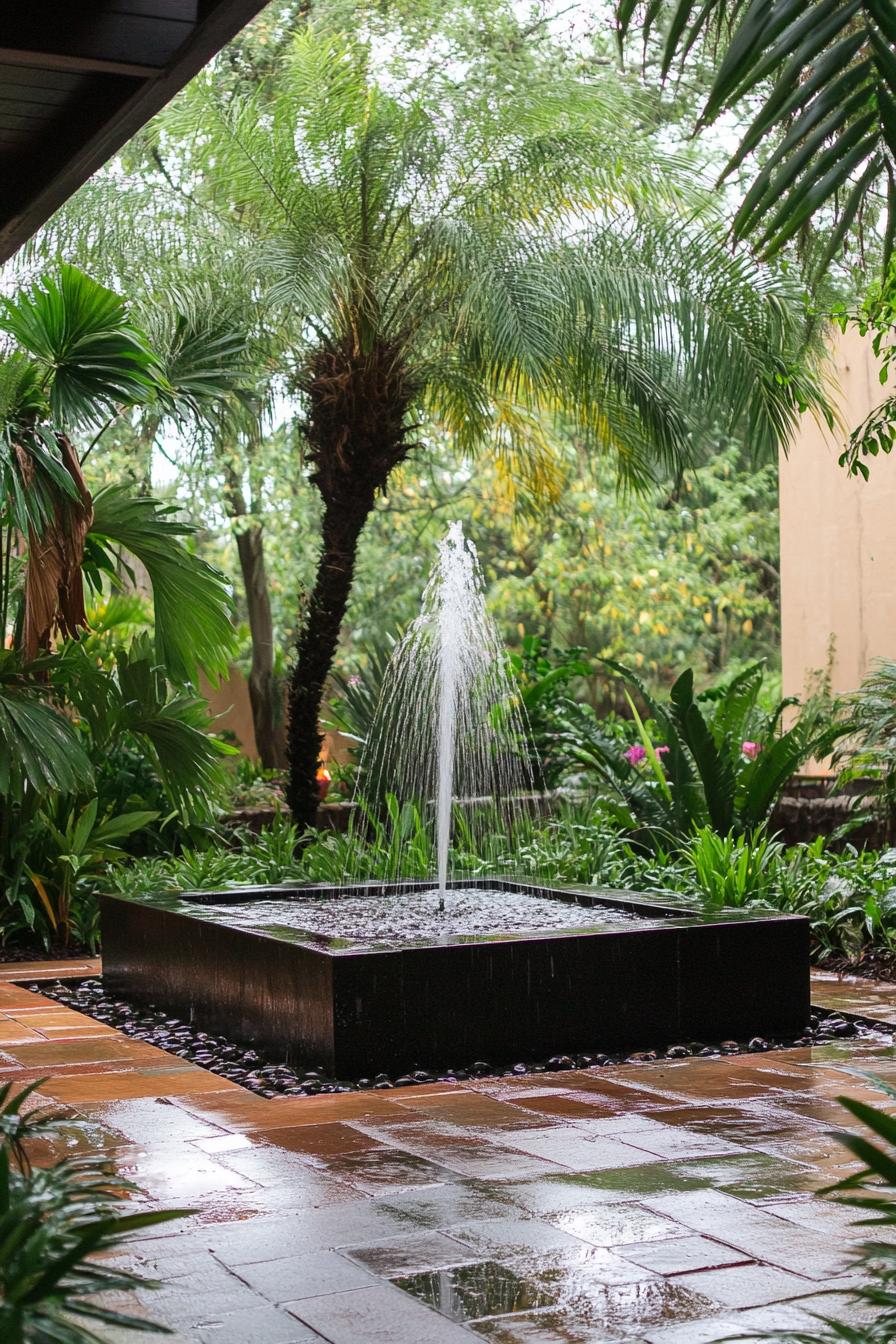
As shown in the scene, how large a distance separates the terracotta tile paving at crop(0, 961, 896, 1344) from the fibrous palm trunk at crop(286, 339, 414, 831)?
4979mm

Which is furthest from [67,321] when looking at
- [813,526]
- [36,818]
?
[813,526]

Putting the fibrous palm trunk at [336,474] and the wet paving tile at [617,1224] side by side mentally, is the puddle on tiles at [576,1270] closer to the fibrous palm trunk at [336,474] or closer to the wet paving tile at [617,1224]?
the wet paving tile at [617,1224]

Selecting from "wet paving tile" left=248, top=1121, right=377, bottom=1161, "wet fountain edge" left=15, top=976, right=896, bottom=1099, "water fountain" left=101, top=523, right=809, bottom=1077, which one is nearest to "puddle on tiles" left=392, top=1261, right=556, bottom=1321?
"wet paving tile" left=248, top=1121, right=377, bottom=1161

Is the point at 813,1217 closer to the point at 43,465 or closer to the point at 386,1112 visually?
the point at 386,1112

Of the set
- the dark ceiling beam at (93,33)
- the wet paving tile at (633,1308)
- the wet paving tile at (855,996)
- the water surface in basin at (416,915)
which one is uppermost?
the dark ceiling beam at (93,33)

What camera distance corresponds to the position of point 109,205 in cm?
1069

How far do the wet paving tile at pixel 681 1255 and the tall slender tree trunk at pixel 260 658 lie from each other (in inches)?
511

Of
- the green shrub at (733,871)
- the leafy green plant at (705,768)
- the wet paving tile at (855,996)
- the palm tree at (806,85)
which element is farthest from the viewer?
the leafy green plant at (705,768)

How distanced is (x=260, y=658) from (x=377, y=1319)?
1364 centimetres

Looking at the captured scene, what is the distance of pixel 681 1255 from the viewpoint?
341 cm

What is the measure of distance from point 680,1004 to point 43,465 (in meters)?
3.93

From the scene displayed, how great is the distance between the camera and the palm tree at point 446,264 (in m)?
9.96

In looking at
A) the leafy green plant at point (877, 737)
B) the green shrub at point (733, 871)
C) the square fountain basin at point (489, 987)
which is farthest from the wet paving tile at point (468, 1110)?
the leafy green plant at point (877, 737)

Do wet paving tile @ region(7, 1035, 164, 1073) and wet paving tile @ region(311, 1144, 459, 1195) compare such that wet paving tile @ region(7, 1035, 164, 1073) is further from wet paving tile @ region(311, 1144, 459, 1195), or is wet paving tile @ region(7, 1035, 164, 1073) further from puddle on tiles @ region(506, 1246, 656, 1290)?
puddle on tiles @ region(506, 1246, 656, 1290)
